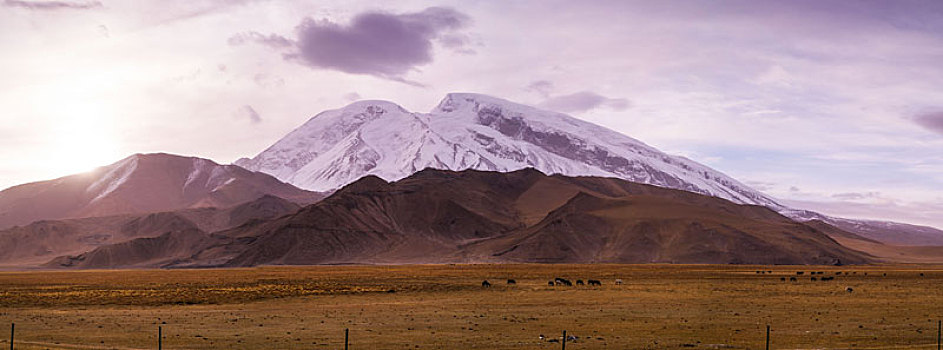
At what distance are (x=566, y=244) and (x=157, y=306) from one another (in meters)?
146

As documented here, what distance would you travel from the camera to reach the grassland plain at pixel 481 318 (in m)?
36.2

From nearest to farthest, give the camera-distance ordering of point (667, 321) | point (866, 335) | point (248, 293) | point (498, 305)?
point (866, 335)
point (667, 321)
point (498, 305)
point (248, 293)

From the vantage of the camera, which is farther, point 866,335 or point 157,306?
point 157,306

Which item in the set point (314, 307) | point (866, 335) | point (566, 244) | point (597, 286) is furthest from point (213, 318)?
point (566, 244)

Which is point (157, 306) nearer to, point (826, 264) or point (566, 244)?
point (566, 244)

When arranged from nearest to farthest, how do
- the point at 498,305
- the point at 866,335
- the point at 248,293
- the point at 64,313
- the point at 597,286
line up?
the point at 866,335, the point at 64,313, the point at 498,305, the point at 248,293, the point at 597,286

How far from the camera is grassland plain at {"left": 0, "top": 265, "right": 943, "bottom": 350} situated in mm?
36250

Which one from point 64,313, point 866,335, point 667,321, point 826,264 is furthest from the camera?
point 826,264

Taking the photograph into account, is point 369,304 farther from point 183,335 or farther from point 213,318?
point 183,335

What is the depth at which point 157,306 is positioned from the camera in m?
59.6

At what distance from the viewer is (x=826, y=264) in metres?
188

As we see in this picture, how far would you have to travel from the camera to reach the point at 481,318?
155 feet

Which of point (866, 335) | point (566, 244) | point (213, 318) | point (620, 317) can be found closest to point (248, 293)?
point (213, 318)

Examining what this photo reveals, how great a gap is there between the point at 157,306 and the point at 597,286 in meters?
37.4
